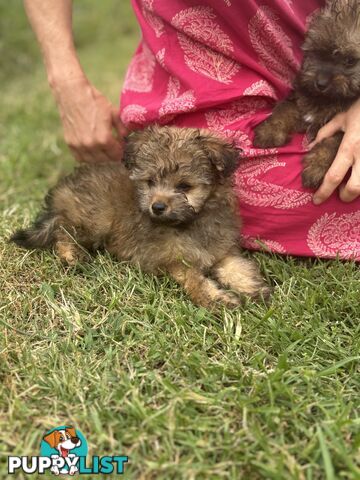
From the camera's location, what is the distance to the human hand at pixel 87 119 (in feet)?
12.7

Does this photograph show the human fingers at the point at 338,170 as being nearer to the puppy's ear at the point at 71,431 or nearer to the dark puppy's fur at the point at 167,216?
the dark puppy's fur at the point at 167,216

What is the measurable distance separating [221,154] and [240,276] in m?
0.68

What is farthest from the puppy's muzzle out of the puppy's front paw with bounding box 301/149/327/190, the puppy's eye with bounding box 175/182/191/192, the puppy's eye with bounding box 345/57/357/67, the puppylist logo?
the puppy's eye with bounding box 345/57/357/67

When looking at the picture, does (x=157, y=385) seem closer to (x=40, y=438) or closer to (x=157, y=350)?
(x=157, y=350)

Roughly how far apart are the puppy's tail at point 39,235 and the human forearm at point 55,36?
0.97m

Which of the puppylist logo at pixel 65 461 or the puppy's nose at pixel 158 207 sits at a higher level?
the puppy's nose at pixel 158 207

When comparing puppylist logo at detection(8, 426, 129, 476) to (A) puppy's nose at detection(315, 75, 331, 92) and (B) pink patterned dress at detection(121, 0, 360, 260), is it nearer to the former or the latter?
(B) pink patterned dress at detection(121, 0, 360, 260)

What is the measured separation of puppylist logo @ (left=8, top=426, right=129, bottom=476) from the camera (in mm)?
2180

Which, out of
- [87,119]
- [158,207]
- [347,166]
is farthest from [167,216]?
[87,119]

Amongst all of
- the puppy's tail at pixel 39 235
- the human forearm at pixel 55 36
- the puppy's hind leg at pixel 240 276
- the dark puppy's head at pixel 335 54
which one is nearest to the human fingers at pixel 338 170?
the dark puppy's head at pixel 335 54

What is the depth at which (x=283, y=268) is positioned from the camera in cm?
340

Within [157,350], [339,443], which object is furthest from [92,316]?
[339,443]

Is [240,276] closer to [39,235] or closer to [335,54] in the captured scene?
[39,235]

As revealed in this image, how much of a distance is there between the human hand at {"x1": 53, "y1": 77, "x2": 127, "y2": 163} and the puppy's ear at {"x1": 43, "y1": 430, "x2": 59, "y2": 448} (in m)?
2.12
